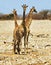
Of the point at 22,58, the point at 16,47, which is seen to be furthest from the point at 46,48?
the point at 22,58

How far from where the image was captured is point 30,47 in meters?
20.6

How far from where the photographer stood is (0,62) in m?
14.3

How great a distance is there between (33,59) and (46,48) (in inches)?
205

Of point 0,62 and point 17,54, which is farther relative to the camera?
point 17,54

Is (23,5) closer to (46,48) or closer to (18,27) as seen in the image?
(18,27)

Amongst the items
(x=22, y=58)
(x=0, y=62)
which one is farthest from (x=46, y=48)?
(x=0, y=62)

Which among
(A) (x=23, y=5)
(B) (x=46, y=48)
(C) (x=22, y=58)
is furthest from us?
(B) (x=46, y=48)

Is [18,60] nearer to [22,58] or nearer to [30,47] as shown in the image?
[22,58]

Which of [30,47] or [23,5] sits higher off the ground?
[23,5]

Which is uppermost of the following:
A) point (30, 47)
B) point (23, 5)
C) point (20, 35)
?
point (23, 5)

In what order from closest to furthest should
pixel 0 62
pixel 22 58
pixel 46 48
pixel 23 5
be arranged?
pixel 0 62
pixel 22 58
pixel 23 5
pixel 46 48

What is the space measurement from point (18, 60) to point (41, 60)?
96cm

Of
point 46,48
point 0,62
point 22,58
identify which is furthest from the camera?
point 46,48

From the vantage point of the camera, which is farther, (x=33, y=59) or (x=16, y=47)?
(x=16, y=47)
